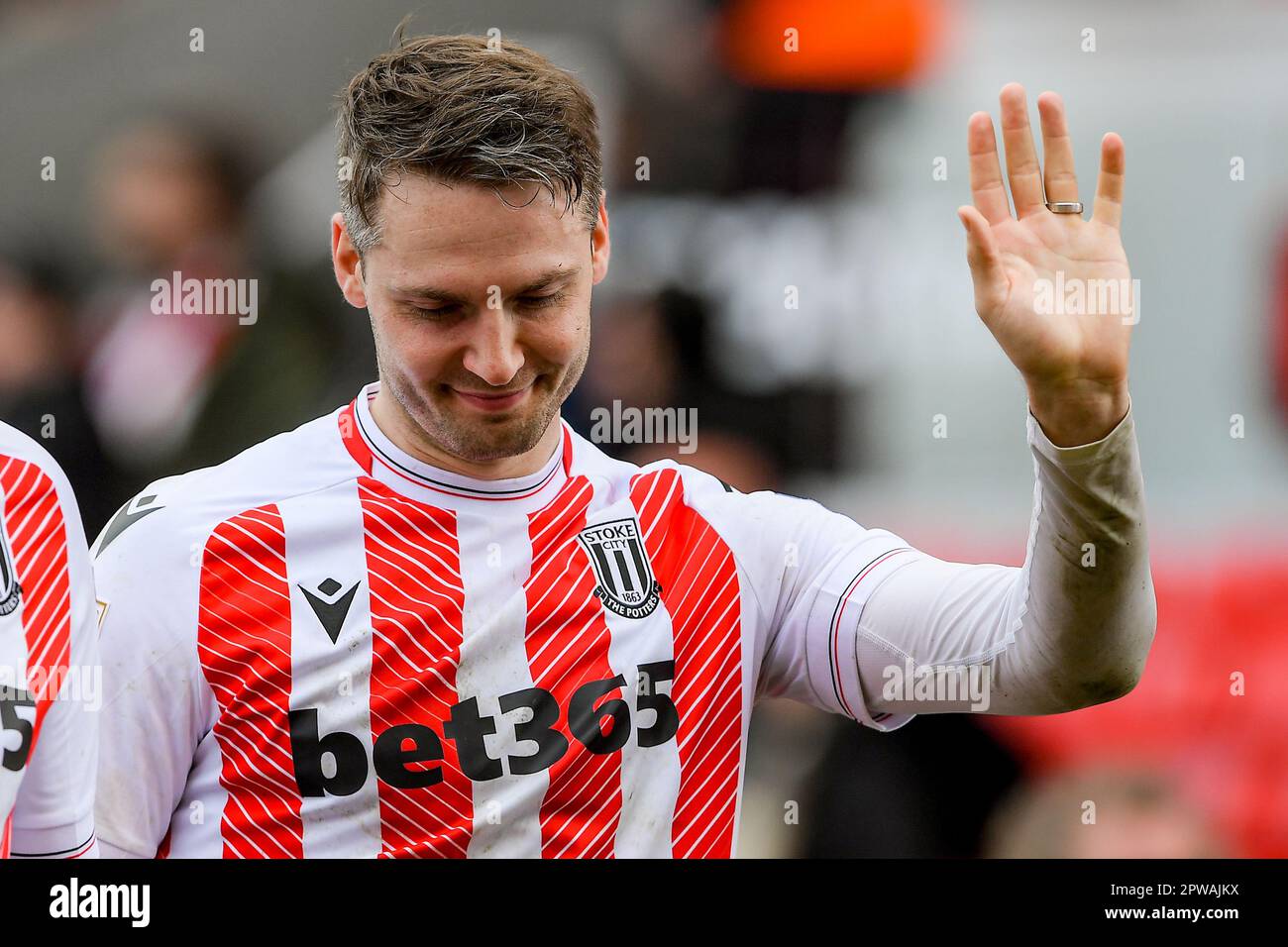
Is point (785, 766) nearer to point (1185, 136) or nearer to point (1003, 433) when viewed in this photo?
point (1003, 433)

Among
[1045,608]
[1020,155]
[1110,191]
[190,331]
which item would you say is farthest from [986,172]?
[190,331]

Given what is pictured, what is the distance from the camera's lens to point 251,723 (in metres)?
1.83

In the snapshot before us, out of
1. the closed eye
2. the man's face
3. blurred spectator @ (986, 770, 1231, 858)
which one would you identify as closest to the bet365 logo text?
the man's face

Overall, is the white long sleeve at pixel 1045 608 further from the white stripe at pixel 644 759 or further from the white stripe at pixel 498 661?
the white stripe at pixel 498 661

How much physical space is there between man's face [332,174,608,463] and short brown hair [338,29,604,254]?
0.03 metres

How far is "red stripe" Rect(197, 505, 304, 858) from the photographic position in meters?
1.82

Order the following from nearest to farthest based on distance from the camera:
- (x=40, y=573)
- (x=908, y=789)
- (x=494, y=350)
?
1. (x=40, y=573)
2. (x=494, y=350)
3. (x=908, y=789)

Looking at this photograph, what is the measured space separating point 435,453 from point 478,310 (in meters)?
0.23

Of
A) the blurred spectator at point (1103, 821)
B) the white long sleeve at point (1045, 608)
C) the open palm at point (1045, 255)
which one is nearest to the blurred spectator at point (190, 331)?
the white long sleeve at point (1045, 608)

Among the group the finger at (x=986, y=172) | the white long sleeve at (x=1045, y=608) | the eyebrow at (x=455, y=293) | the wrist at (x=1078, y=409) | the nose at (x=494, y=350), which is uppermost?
the finger at (x=986, y=172)

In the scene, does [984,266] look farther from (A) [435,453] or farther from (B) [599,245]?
(A) [435,453]

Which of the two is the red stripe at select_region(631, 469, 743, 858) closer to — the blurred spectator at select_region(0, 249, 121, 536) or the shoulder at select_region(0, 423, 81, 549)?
the shoulder at select_region(0, 423, 81, 549)

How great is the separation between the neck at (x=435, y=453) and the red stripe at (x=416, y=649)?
0.07m

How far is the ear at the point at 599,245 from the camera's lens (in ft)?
6.76
